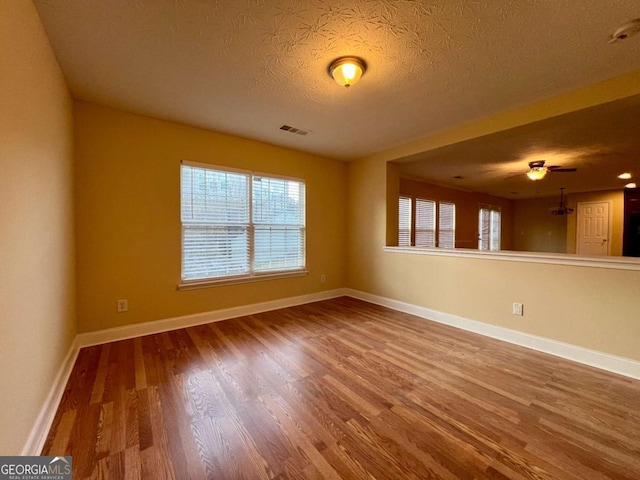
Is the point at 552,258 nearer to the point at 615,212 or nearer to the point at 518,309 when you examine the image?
the point at 518,309

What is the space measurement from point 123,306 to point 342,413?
2.65 m

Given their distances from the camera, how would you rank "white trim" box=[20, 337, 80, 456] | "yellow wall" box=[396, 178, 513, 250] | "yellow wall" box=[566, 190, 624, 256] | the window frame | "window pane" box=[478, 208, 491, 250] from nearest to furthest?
"white trim" box=[20, 337, 80, 456], the window frame, "yellow wall" box=[396, 178, 513, 250], "yellow wall" box=[566, 190, 624, 256], "window pane" box=[478, 208, 491, 250]

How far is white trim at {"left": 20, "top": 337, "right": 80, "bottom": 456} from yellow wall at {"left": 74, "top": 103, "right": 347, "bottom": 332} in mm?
712

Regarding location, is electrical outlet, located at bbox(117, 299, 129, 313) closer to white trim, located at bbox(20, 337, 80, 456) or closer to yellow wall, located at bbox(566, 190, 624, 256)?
white trim, located at bbox(20, 337, 80, 456)

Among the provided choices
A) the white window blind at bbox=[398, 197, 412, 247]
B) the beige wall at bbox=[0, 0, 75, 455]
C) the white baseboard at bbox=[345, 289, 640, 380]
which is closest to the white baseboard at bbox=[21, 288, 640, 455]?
the white baseboard at bbox=[345, 289, 640, 380]

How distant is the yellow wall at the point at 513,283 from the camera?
2260mm

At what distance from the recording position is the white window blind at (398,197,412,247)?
5605 millimetres

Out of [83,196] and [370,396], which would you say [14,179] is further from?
[370,396]

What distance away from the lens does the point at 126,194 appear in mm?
2938

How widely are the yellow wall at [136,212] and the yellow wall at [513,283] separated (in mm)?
2023

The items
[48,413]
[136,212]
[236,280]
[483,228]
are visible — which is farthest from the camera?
[483,228]

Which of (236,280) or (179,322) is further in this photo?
(236,280)

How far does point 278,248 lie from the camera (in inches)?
163

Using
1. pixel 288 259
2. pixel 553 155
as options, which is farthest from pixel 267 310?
pixel 553 155
